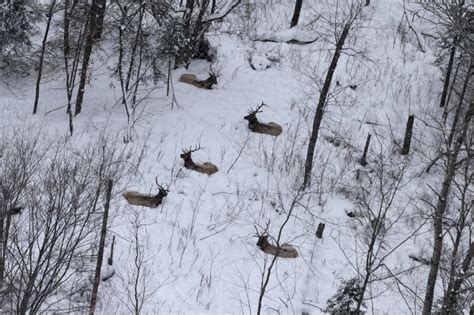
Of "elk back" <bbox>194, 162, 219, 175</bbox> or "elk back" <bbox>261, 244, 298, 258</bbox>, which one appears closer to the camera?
"elk back" <bbox>261, 244, 298, 258</bbox>

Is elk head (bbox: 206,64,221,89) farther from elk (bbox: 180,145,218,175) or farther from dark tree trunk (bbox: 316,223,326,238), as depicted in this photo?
dark tree trunk (bbox: 316,223,326,238)

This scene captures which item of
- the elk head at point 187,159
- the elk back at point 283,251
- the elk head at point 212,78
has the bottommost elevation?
the elk back at point 283,251

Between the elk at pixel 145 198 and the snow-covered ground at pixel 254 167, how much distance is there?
9.9 inches

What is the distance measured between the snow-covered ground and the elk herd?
22 centimetres

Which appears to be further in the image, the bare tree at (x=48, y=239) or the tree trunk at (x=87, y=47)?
the tree trunk at (x=87, y=47)

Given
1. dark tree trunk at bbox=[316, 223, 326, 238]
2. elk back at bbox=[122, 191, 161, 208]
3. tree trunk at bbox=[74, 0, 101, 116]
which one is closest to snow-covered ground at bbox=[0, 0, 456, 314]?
dark tree trunk at bbox=[316, 223, 326, 238]

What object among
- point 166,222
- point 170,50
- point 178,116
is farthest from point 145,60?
point 166,222

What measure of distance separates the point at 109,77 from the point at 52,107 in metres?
2.63

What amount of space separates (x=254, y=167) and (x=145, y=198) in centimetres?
382

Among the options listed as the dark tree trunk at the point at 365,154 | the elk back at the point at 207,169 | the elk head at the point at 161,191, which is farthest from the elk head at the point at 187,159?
the dark tree trunk at the point at 365,154

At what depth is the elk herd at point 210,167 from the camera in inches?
529

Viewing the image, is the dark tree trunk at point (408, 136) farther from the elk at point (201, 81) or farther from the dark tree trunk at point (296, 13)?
the dark tree trunk at point (296, 13)

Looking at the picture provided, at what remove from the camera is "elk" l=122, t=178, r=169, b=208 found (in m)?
13.7

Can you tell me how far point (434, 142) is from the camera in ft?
62.2
